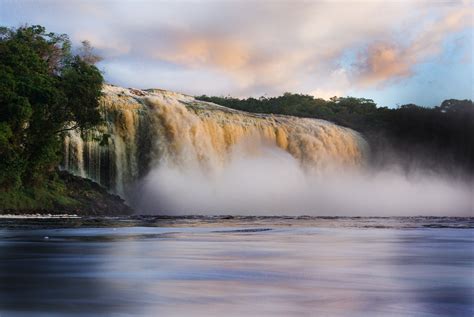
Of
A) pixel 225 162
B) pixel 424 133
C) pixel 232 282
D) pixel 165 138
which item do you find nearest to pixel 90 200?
pixel 165 138

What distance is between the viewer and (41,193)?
4462 centimetres

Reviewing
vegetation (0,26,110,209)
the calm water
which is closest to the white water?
vegetation (0,26,110,209)

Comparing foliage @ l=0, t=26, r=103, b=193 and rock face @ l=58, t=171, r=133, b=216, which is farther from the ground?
foliage @ l=0, t=26, r=103, b=193

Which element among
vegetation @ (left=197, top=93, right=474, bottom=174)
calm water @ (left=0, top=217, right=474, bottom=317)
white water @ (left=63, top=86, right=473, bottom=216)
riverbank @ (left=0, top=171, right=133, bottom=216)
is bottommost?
calm water @ (left=0, top=217, right=474, bottom=317)

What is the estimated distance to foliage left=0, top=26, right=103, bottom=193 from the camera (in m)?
42.1

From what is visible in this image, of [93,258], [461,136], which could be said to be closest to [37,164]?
[93,258]

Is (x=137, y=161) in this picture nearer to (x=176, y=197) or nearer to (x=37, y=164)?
(x=176, y=197)

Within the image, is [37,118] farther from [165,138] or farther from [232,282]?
[232,282]

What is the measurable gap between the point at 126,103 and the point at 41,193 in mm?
9159

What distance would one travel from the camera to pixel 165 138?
2029 inches

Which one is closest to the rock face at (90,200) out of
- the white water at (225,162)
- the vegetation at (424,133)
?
the white water at (225,162)

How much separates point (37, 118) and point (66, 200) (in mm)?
4845

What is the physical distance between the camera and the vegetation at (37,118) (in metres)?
42.2

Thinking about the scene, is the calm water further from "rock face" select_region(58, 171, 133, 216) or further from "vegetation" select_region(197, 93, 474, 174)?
"vegetation" select_region(197, 93, 474, 174)
